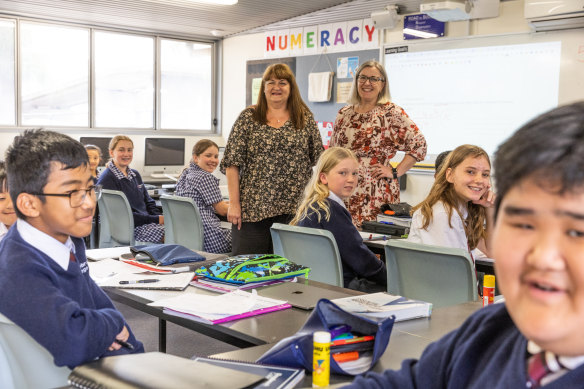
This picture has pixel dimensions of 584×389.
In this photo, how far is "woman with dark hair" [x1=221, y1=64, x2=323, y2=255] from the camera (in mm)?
3760

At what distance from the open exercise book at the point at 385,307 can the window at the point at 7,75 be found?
7.29 meters

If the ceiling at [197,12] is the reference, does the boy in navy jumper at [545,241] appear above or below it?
below

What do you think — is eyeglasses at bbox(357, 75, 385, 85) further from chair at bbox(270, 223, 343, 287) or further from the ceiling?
the ceiling

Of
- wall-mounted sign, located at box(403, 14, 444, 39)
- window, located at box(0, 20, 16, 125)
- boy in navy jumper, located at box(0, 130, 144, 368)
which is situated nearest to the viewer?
boy in navy jumper, located at box(0, 130, 144, 368)

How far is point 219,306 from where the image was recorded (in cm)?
190

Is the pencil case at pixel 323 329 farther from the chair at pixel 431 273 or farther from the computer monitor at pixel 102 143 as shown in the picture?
the computer monitor at pixel 102 143

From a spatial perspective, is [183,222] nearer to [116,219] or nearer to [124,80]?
[116,219]

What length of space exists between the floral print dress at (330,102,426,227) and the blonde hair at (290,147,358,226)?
0.75 meters

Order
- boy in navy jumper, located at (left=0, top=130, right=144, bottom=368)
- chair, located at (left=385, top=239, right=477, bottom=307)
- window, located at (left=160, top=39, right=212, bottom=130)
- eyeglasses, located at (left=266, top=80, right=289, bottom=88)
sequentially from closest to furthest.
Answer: boy in navy jumper, located at (left=0, top=130, right=144, bottom=368)
chair, located at (left=385, top=239, right=477, bottom=307)
eyeglasses, located at (left=266, top=80, right=289, bottom=88)
window, located at (left=160, top=39, right=212, bottom=130)

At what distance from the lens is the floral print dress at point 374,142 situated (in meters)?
4.17

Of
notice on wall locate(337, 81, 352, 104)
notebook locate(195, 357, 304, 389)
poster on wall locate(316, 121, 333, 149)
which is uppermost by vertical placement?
notice on wall locate(337, 81, 352, 104)

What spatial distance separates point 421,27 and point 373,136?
2.92 m

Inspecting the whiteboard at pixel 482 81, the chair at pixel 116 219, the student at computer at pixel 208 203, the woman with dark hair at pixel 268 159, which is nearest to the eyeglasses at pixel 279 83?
the woman with dark hair at pixel 268 159

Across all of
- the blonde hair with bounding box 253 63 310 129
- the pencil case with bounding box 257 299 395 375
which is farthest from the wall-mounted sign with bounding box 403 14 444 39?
the pencil case with bounding box 257 299 395 375
